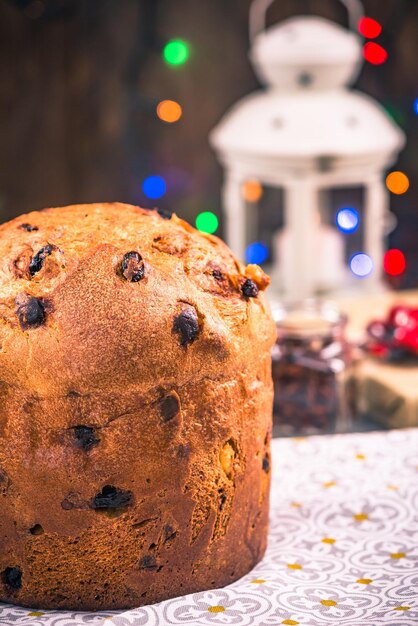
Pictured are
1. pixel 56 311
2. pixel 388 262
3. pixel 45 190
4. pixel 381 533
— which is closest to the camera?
pixel 56 311

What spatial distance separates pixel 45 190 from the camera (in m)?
3.94

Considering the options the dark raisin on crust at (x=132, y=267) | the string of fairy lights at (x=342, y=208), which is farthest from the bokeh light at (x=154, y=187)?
the dark raisin on crust at (x=132, y=267)

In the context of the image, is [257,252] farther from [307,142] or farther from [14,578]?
[14,578]

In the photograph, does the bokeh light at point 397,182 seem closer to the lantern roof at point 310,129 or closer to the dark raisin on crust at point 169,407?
the lantern roof at point 310,129

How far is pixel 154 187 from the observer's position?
4.11 meters

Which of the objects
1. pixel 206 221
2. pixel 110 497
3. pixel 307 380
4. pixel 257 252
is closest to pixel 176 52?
pixel 206 221

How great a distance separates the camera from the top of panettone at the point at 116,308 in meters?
1.15

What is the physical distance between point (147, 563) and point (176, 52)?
3.09 meters

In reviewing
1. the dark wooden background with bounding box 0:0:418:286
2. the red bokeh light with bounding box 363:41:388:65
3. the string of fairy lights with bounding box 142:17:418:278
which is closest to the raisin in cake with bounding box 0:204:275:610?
the string of fairy lights with bounding box 142:17:418:278

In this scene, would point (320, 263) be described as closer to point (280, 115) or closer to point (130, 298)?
point (280, 115)

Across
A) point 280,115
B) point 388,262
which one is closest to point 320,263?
point 280,115

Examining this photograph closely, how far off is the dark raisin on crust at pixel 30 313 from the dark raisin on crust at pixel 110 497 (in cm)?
22

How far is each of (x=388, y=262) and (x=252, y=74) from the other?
3.32ft

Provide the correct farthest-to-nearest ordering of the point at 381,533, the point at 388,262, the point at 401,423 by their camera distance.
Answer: the point at 388,262 → the point at 401,423 → the point at 381,533
